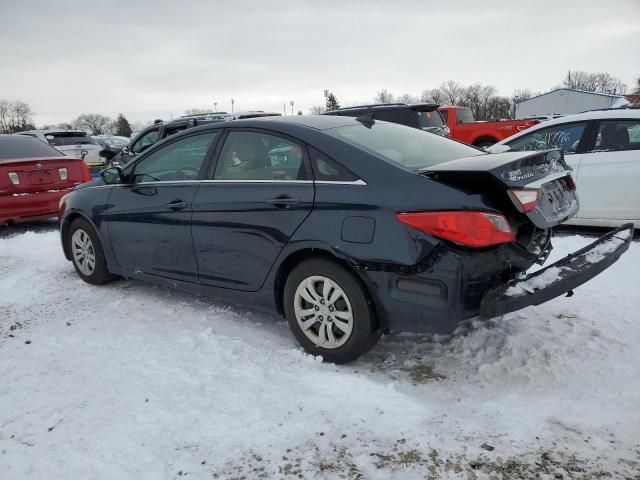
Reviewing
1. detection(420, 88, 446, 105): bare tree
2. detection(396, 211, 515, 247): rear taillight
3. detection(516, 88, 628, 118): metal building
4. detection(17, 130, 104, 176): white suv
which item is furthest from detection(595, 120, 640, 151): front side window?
detection(420, 88, 446, 105): bare tree

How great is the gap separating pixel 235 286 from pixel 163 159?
1.36m

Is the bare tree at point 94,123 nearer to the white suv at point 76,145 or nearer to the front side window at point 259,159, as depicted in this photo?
the white suv at point 76,145

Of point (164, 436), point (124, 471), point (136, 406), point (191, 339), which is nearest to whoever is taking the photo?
point (124, 471)

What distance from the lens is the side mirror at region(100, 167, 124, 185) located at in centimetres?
437

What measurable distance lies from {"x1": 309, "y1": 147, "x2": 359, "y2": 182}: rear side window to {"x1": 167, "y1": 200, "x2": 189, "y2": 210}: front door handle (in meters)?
1.17

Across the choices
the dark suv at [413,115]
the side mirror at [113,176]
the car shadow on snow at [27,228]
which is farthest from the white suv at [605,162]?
the car shadow on snow at [27,228]

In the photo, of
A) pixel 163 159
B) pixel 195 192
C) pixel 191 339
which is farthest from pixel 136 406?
pixel 163 159

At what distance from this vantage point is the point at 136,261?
427 centimetres

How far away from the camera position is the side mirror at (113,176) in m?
4.37

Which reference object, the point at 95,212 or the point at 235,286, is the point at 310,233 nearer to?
the point at 235,286

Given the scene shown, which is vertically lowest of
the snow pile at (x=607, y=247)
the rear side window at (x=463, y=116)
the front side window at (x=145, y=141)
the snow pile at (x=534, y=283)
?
the snow pile at (x=534, y=283)

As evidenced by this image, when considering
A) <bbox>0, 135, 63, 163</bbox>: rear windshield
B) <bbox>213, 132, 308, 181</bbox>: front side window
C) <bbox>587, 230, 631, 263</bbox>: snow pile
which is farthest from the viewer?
<bbox>0, 135, 63, 163</bbox>: rear windshield

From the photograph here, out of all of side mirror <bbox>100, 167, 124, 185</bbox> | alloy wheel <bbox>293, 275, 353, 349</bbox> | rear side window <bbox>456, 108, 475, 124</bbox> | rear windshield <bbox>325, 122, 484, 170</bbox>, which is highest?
rear side window <bbox>456, 108, 475, 124</bbox>

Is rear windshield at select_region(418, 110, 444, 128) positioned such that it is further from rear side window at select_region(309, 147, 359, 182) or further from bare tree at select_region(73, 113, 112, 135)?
bare tree at select_region(73, 113, 112, 135)
